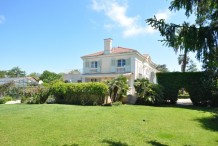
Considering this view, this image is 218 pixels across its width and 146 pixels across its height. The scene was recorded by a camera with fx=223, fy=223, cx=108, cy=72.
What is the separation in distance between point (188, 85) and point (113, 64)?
58.2 feet

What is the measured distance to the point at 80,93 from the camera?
2284cm

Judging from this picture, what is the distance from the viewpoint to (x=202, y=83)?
2277cm

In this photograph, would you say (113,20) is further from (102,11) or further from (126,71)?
(126,71)

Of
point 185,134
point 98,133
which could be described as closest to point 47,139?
point 98,133

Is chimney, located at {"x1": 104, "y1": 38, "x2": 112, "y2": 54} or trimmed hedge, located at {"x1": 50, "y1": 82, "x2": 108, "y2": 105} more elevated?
chimney, located at {"x1": 104, "y1": 38, "x2": 112, "y2": 54}

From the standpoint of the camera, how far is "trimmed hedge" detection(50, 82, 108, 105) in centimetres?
2183

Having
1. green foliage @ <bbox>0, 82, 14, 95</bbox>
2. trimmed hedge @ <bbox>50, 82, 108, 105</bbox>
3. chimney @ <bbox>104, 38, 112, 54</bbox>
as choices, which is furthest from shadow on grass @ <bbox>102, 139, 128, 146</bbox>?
chimney @ <bbox>104, 38, 112, 54</bbox>

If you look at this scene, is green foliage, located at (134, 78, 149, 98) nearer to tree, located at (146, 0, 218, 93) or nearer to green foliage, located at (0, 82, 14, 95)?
tree, located at (146, 0, 218, 93)

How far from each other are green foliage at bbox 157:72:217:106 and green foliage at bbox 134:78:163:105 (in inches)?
66.9

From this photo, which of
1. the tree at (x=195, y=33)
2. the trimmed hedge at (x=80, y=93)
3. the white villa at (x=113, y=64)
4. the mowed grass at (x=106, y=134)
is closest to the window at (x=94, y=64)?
the white villa at (x=113, y=64)

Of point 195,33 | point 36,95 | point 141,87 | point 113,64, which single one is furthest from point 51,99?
point 195,33

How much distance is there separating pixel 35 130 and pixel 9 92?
25.7 metres

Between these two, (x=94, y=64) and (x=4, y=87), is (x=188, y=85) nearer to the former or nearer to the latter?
(x=94, y=64)

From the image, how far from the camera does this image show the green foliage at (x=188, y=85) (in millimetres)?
22781
